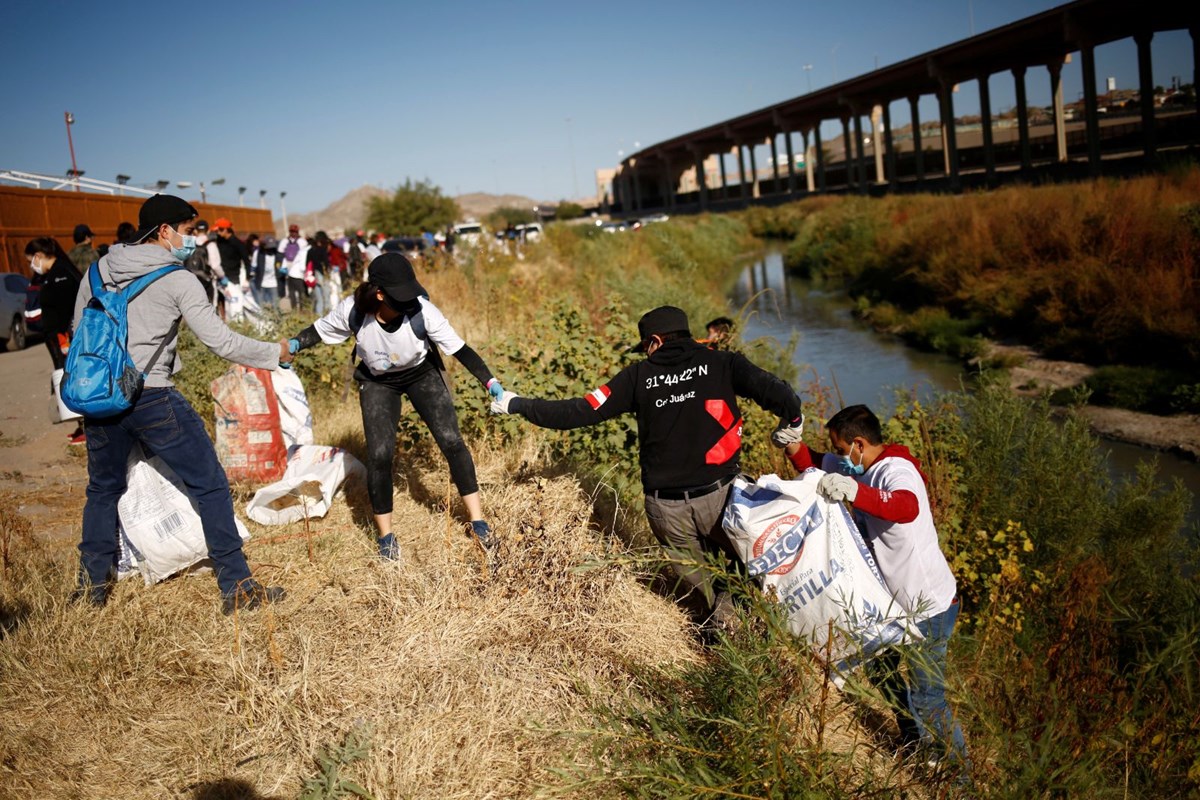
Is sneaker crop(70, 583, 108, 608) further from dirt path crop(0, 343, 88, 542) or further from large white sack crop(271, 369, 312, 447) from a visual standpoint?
large white sack crop(271, 369, 312, 447)

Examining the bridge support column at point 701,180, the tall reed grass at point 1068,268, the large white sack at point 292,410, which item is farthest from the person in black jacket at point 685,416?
the bridge support column at point 701,180

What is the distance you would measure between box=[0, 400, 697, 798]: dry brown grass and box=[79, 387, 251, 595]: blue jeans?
23 centimetres

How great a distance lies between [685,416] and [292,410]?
11.0 feet

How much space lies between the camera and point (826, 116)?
195 feet

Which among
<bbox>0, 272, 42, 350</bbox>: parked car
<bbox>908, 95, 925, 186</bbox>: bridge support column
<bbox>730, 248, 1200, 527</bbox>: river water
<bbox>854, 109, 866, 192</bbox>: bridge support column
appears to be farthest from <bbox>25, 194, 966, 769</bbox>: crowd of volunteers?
<bbox>854, 109, 866, 192</bbox>: bridge support column

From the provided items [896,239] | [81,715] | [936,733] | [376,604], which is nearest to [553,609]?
[376,604]

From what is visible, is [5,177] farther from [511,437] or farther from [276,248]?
[511,437]

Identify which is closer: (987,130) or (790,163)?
(987,130)

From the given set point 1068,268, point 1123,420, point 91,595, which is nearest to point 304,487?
point 91,595

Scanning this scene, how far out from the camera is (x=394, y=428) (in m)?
4.96

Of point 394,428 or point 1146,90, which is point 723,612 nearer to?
point 394,428

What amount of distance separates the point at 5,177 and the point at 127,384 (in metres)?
24.8

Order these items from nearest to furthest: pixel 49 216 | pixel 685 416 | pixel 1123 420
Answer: pixel 685 416 < pixel 1123 420 < pixel 49 216

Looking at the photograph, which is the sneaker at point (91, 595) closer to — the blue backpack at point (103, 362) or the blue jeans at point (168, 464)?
Result: the blue jeans at point (168, 464)
